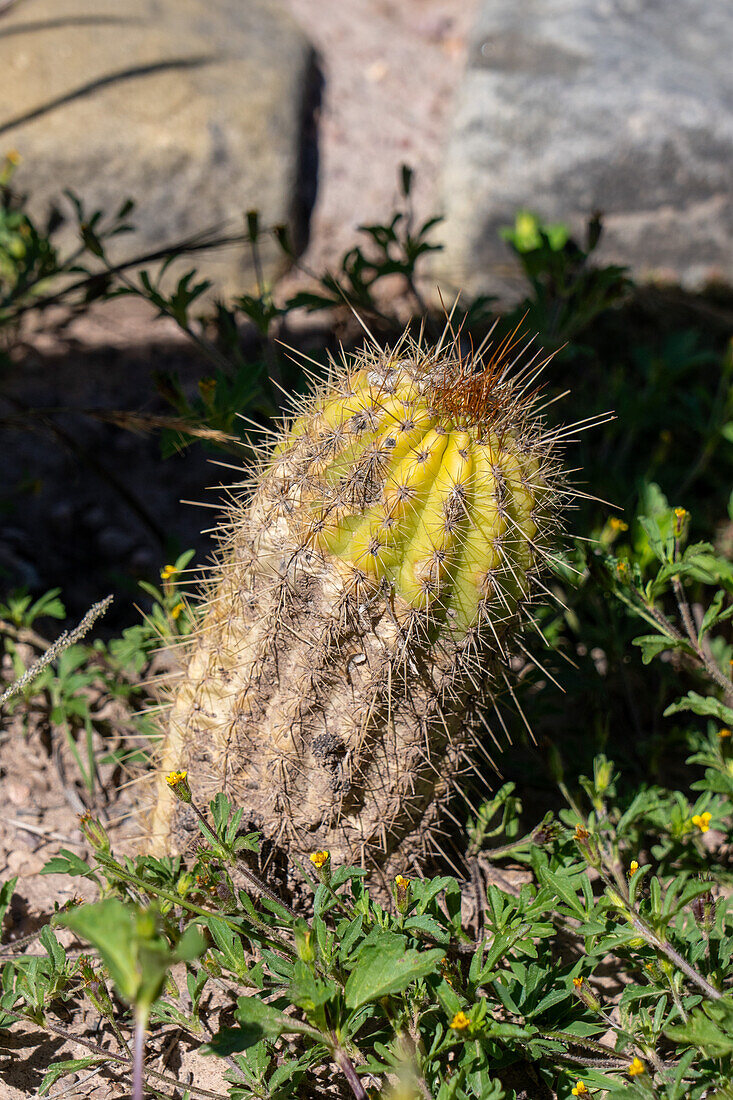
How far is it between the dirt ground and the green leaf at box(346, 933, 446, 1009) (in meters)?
0.62

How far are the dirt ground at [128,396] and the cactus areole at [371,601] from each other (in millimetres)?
579

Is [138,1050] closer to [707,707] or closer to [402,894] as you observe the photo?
[402,894]

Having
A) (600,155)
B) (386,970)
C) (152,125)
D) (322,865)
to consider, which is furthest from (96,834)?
(600,155)

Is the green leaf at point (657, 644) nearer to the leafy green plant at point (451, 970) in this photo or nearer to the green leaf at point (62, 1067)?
the leafy green plant at point (451, 970)

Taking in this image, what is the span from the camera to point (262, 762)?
2121 millimetres

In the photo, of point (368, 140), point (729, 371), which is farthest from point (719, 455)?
point (368, 140)

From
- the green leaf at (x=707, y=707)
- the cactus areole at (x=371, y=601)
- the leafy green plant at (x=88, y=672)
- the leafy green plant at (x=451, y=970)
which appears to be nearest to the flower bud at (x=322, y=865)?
the leafy green plant at (x=451, y=970)

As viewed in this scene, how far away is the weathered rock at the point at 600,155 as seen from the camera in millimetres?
4734

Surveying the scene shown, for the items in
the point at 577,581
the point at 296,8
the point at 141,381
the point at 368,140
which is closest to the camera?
the point at 577,581

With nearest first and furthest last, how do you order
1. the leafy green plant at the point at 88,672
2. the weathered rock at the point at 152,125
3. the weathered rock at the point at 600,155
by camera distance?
1. the leafy green plant at the point at 88,672
2. the weathered rock at the point at 152,125
3. the weathered rock at the point at 600,155

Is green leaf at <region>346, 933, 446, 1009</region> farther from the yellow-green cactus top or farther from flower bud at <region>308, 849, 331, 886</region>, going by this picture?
the yellow-green cactus top

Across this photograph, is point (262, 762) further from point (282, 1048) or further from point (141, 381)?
point (141, 381)

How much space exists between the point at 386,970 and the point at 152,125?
4.38 meters

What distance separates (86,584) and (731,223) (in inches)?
151
